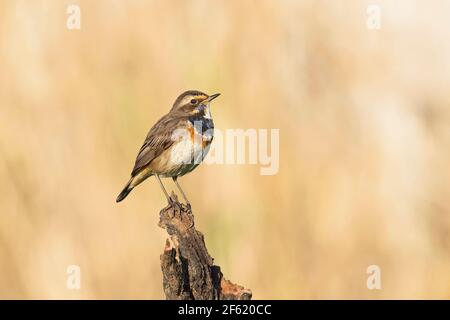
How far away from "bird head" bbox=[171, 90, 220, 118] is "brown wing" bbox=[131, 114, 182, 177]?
0.51ft

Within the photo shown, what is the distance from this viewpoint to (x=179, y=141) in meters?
7.48

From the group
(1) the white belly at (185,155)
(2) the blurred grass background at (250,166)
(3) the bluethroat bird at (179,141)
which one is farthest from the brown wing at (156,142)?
(2) the blurred grass background at (250,166)

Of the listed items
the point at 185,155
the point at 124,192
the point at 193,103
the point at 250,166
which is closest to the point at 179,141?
the point at 185,155

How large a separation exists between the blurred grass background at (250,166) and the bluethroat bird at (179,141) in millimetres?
516

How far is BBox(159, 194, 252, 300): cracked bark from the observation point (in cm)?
590

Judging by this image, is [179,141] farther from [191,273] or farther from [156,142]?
[191,273]

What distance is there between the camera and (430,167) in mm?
8109

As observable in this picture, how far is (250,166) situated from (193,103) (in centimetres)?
102

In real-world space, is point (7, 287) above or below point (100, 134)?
below

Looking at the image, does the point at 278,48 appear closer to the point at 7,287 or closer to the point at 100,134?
the point at 100,134

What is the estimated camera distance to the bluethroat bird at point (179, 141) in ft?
24.5

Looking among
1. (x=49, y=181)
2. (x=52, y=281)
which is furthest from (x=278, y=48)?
(x=52, y=281)

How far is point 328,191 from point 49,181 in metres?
2.87

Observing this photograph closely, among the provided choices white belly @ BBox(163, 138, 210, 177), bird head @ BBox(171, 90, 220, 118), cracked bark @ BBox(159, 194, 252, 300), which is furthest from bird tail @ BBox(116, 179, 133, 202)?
cracked bark @ BBox(159, 194, 252, 300)
